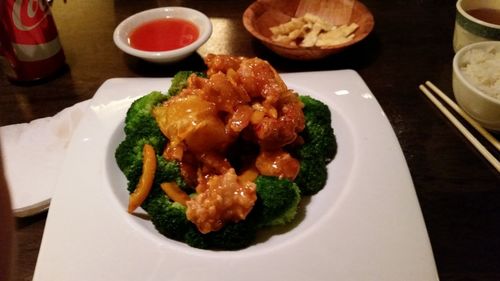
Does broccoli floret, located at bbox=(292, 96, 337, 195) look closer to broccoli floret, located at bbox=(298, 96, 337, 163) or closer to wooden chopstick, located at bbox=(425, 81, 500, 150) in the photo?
broccoli floret, located at bbox=(298, 96, 337, 163)

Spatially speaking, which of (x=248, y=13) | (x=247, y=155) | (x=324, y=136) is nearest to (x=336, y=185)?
(x=324, y=136)

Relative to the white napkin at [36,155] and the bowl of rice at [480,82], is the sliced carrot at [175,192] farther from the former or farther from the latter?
the bowl of rice at [480,82]

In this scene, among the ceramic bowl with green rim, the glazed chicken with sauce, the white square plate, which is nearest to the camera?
the white square plate

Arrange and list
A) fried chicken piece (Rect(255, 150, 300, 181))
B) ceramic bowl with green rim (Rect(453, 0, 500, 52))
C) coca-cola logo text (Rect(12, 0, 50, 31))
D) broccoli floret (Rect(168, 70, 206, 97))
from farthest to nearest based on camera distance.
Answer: ceramic bowl with green rim (Rect(453, 0, 500, 52)) < coca-cola logo text (Rect(12, 0, 50, 31)) < broccoli floret (Rect(168, 70, 206, 97)) < fried chicken piece (Rect(255, 150, 300, 181))

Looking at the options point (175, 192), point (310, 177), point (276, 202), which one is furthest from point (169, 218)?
point (310, 177)

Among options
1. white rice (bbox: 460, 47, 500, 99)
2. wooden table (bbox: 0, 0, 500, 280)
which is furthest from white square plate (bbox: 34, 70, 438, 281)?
white rice (bbox: 460, 47, 500, 99)

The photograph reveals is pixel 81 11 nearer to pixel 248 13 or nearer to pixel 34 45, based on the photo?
pixel 34 45

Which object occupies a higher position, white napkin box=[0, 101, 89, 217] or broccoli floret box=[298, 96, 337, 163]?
broccoli floret box=[298, 96, 337, 163]
